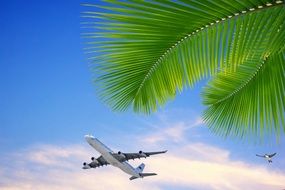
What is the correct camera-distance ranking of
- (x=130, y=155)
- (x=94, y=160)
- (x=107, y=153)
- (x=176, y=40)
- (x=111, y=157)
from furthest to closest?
(x=94, y=160) → (x=111, y=157) → (x=107, y=153) → (x=130, y=155) → (x=176, y=40)

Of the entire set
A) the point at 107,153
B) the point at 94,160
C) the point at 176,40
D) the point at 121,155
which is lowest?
the point at 176,40

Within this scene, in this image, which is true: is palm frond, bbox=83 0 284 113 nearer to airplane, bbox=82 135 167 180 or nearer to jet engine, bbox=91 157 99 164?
airplane, bbox=82 135 167 180

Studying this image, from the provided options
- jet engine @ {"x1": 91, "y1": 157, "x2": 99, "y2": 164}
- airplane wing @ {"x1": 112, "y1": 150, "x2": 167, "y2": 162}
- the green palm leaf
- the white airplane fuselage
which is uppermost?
jet engine @ {"x1": 91, "y1": 157, "x2": 99, "y2": 164}

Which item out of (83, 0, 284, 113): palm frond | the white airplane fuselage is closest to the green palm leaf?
(83, 0, 284, 113): palm frond

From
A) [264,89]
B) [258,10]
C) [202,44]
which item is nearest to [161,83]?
[202,44]

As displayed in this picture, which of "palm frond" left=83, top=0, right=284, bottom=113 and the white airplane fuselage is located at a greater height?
the white airplane fuselage

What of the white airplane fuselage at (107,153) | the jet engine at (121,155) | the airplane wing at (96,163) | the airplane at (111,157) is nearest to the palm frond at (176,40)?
the airplane at (111,157)

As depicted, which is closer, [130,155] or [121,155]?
[130,155]

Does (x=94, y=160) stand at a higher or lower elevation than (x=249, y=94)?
higher

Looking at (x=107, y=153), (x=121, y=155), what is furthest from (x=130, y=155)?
(x=107, y=153)

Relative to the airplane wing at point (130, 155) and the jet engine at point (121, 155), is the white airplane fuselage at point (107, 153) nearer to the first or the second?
the airplane wing at point (130, 155)

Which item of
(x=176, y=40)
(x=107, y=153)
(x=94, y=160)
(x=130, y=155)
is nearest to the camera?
(x=176, y=40)

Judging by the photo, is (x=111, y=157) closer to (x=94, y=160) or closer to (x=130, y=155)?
(x=130, y=155)

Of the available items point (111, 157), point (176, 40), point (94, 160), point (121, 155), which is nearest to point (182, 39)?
point (176, 40)
